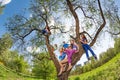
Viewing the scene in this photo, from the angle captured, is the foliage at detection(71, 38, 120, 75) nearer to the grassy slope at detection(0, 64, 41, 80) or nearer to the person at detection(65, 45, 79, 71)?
the grassy slope at detection(0, 64, 41, 80)

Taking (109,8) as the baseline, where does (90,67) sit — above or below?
below

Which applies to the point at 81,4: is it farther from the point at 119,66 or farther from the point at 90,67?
the point at 90,67

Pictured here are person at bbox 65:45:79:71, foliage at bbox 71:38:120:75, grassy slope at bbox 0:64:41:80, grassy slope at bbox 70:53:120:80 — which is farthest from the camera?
foliage at bbox 71:38:120:75

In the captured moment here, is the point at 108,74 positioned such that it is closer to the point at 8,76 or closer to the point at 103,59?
the point at 8,76

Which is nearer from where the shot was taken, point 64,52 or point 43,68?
point 64,52

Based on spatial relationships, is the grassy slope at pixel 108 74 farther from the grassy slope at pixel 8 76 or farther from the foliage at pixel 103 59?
the foliage at pixel 103 59

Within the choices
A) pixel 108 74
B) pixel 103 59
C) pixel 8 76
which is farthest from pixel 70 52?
pixel 103 59

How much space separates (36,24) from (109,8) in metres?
7.87

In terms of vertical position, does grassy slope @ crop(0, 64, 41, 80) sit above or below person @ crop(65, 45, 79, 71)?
below

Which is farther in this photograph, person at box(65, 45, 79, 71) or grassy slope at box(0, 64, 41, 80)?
grassy slope at box(0, 64, 41, 80)

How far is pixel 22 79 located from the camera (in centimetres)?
3647

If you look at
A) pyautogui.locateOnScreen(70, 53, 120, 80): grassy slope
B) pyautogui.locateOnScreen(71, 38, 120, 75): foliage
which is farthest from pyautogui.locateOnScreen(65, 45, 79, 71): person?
pyautogui.locateOnScreen(71, 38, 120, 75): foliage

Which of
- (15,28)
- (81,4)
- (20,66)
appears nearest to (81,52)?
(81,4)

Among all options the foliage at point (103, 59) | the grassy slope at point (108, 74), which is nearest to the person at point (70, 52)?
the grassy slope at point (108, 74)
